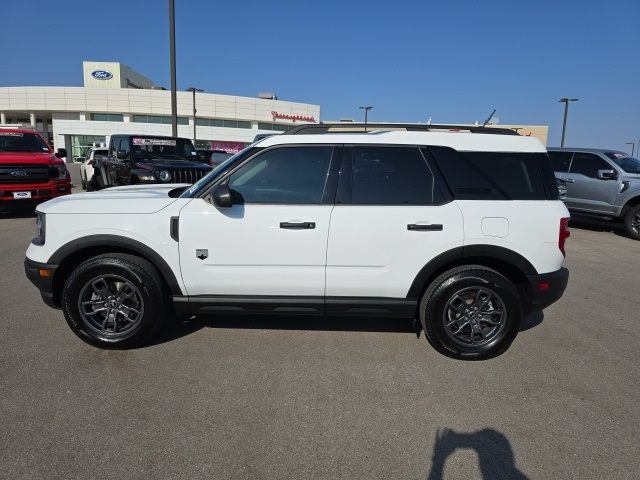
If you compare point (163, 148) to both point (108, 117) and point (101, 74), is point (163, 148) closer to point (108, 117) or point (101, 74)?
point (108, 117)

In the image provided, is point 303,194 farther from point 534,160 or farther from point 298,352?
point 534,160

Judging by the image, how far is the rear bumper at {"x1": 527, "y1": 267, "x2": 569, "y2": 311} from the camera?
3.62m

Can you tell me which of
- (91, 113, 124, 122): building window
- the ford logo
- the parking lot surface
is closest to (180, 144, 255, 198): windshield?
the parking lot surface

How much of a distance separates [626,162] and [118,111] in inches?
2651

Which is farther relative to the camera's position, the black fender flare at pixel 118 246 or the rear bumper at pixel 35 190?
the rear bumper at pixel 35 190

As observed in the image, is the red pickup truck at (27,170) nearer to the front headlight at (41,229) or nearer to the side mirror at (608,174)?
the front headlight at (41,229)

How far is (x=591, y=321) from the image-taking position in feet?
15.5

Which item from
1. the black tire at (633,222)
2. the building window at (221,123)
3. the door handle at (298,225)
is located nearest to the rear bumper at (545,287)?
the door handle at (298,225)

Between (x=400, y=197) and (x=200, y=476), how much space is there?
2.41 metres

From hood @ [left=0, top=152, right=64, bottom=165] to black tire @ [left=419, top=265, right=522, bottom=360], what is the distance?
9918 mm

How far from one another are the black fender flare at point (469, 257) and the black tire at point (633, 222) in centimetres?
854

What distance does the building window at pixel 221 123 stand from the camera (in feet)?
216

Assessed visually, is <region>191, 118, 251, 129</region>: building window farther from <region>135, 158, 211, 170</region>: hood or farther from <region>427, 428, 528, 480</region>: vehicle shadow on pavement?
<region>427, 428, 528, 480</region>: vehicle shadow on pavement

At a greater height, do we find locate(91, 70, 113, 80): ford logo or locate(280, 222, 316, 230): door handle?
locate(91, 70, 113, 80): ford logo
